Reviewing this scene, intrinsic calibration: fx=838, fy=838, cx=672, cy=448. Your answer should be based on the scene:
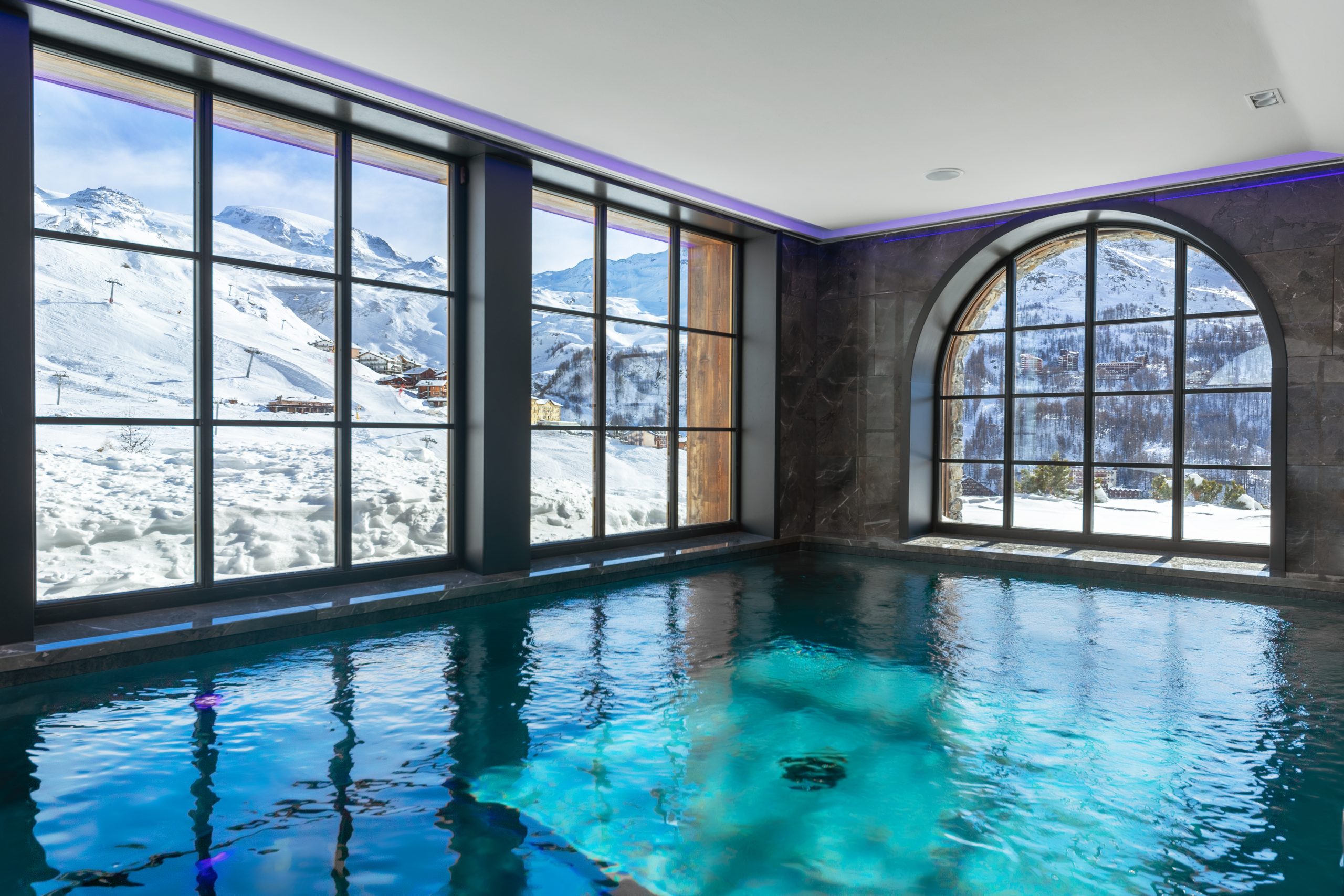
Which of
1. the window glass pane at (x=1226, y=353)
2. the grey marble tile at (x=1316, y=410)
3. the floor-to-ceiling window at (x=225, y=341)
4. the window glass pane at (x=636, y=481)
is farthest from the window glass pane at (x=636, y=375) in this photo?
the grey marble tile at (x=1316, y=410)

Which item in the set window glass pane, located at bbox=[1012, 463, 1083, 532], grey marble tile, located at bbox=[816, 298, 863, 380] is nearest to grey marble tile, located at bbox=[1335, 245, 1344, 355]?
window glass pane, located at bbox=[1012, 463, 1083, 532]

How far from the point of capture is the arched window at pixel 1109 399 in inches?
316

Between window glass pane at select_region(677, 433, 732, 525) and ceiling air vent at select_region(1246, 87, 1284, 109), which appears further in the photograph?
window glass pane at select_region(677, 433, 732, 525)

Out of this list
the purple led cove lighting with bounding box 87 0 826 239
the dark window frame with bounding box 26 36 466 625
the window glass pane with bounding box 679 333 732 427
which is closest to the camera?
the purple led cove lighting with bounding box 87 0 826 239

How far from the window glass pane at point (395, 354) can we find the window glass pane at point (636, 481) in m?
2.01

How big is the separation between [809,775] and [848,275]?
7705 mm

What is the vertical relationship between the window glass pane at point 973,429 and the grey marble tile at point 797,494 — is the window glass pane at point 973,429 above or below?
above

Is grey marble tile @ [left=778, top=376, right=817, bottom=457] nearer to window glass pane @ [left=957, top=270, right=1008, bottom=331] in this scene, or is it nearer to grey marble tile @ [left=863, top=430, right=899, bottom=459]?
grey marble tile @ [left=863, top=430, right=899, bottom=459]

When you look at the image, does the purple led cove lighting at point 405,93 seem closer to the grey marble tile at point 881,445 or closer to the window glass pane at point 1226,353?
the grey marble tile at point 881,445

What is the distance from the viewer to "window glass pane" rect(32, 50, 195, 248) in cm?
498

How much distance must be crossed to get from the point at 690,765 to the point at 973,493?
23.7 feet

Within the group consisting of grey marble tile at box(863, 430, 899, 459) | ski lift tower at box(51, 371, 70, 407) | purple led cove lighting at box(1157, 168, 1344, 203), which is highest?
purple led cove lighting at box(1157, 168, 1344, 203)

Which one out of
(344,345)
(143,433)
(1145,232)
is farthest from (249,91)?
(1145,232)

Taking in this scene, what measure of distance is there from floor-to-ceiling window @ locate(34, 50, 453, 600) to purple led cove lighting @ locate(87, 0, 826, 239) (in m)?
0.67
